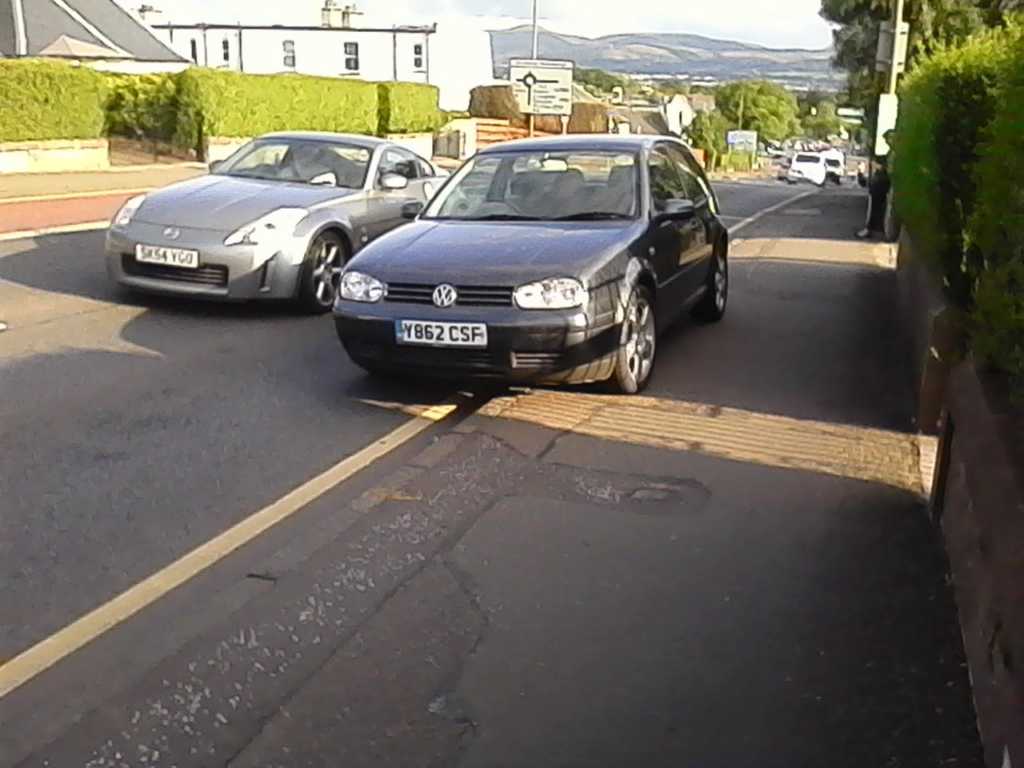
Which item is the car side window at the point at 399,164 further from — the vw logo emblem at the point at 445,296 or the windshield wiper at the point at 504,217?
the vw logo emblem at the point at 445,296

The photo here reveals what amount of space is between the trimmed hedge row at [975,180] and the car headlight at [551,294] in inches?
85.3

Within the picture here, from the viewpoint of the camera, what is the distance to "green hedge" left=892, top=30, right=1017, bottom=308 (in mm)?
6230

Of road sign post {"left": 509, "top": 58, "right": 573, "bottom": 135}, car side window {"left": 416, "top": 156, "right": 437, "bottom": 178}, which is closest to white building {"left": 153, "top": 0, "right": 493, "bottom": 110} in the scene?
road sign post {"left": 509, "top": 58, "right": 573, "bottom": 135}

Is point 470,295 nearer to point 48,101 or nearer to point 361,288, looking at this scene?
point 361,288

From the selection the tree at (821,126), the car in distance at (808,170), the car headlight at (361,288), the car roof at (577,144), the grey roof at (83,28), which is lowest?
the tree at (821,126)

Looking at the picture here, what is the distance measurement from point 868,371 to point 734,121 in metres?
114

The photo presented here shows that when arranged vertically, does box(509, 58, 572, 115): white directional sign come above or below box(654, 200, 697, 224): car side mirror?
A: above

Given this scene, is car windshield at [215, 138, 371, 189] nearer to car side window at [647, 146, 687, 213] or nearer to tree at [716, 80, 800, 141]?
car side window at [647, 146, 687, 213]

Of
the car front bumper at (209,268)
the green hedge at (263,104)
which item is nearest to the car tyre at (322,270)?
the car front bumper at (209,268)

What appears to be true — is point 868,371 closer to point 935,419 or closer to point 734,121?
point 935,419

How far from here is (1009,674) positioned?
122 inches

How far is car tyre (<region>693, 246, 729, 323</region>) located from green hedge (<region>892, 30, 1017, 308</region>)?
1.99m

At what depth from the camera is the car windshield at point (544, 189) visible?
27.1 feet

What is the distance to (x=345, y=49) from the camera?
6203 cm
